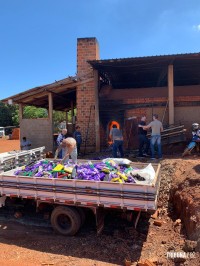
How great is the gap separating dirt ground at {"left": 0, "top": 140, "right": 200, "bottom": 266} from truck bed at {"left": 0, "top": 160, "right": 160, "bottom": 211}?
2.69ft

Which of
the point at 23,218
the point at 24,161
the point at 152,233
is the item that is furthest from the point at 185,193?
the point at 24,161

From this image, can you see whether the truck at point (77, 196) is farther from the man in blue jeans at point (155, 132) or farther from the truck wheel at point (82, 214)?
the man in blue jeans at point (155, 132)

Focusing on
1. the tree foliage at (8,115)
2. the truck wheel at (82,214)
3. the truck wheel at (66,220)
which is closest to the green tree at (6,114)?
the tree foliage at (8,115)

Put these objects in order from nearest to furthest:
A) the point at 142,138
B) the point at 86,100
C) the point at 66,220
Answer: the point at 66,220 → the point at 142,138 → the point at 86,100

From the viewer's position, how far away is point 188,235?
5086 mm

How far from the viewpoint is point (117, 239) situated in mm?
5422

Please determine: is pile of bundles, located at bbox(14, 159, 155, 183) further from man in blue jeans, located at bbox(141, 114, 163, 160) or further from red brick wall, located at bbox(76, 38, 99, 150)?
red brick wall, located at bbox(76, 38, 99, 150)

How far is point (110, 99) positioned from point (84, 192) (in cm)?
713

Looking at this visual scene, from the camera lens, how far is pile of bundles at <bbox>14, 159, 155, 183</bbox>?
214 inches

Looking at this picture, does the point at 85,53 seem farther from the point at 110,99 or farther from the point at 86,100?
the point at 110,99

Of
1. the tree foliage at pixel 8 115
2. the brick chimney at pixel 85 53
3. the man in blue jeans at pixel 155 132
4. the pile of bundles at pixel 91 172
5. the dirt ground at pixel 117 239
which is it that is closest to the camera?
the dirt ground at pixel 117 239

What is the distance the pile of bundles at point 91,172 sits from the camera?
5.44 metres

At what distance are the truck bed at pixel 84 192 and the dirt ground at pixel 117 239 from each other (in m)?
0.82

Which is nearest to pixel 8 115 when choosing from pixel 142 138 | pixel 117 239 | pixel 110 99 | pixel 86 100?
pixel 86 100
